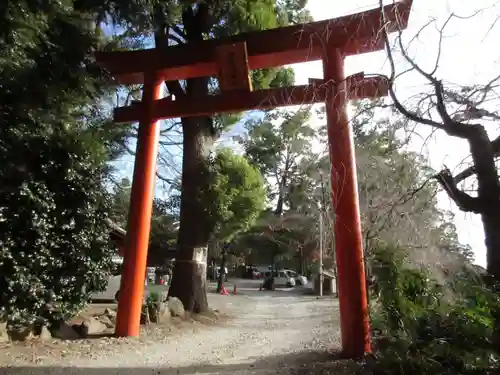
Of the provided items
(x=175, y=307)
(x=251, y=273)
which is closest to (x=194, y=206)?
(x=175, y=307)

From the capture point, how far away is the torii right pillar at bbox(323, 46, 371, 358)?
521 centimetres

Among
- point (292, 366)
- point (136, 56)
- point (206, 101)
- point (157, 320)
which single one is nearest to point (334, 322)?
point (157, 320)

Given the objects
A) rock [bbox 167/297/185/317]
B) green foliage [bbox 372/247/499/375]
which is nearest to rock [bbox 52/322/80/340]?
rock [bbox 167/297/185/317]

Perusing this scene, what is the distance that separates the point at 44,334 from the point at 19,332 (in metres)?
0.35

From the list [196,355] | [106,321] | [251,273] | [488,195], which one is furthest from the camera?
[251,273]

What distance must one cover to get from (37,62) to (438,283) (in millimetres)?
6206

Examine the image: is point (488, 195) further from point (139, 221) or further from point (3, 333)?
point (3, 333)

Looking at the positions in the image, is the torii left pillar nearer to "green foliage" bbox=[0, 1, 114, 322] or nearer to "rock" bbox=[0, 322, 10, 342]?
"green foliage" bbox=[0, 1, 114, 322]

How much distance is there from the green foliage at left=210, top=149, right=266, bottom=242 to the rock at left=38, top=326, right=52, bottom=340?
4.73m

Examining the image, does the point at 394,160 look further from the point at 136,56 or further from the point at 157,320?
the point at 157,320

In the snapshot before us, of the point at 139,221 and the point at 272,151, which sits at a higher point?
the point at 272,151

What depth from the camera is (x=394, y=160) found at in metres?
5.55

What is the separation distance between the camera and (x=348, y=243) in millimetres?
5414

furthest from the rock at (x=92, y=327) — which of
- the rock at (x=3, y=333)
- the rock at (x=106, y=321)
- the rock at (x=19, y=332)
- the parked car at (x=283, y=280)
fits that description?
the parked car at (x=283, y=280)
